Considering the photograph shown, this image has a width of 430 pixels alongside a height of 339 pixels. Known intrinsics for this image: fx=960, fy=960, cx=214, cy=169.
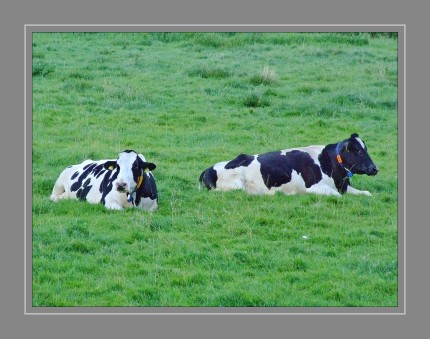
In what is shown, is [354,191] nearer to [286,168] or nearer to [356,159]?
[356,159]

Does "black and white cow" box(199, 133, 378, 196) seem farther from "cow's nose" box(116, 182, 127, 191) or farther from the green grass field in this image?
"cow's nose" box(116, 182, 127, 191)

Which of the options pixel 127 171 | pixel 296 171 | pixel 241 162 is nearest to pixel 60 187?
pixel 127 171

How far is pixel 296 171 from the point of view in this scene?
18234 millimetres

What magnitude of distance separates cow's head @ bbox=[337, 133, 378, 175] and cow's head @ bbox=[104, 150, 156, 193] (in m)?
4.05

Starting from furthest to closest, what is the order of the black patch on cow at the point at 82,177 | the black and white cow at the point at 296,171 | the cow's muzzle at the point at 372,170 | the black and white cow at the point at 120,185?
1. the cow's muzzle at the point at 372,170
2. the black and white cow at the point at 296,171
3. the black patch on cow at the point at 82,177
4. the black and white cow at the point at 120,185

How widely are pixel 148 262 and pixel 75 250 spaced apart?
1.21m

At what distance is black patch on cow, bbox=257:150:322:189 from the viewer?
1811cm

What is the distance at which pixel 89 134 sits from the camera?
22.3 metres

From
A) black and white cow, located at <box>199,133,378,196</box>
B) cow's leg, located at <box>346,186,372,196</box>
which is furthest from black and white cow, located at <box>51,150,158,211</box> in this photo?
cow's leg, located at <box>346,186,372,196</box>

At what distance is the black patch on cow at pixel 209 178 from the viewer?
18062 mm

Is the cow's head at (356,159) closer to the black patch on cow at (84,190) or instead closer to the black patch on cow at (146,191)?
the black patch on cow at (146,191)

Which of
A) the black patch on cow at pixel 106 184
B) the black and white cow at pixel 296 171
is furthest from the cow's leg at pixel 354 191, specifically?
the black patch on cow at pixel 106 184

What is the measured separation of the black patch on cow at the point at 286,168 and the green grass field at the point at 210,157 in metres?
0.64

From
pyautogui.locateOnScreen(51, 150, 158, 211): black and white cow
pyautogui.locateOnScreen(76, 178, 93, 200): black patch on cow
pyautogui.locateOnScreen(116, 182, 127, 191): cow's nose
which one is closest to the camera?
pyautogui.locateOnScreen(116, 182, 127, 191): cow's nose
